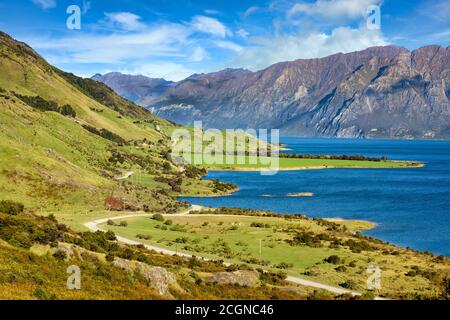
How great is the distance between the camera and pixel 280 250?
67.4 metres

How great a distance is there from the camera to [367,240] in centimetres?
8088

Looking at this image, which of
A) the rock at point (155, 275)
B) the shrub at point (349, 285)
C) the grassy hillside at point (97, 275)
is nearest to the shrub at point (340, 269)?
the shrub at point (349, 285)

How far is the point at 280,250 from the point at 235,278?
2411 cm

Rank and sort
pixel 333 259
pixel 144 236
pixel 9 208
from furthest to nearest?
pixel 144 236
pixel 333 259
pixel 9 208

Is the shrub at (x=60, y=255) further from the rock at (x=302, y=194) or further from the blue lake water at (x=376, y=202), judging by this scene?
the rock at (x=302, y=194)

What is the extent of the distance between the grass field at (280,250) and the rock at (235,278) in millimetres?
10494

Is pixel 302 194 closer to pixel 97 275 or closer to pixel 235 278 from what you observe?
pixel 235 278

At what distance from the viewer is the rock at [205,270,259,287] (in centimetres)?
4344

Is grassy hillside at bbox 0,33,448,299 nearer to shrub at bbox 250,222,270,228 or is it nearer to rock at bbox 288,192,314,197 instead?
shrub at bbox 250,222,270,228

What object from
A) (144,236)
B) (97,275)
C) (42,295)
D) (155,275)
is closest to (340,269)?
(155,275)

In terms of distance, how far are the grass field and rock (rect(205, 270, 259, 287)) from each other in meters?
10.5

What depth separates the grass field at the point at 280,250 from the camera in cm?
5396

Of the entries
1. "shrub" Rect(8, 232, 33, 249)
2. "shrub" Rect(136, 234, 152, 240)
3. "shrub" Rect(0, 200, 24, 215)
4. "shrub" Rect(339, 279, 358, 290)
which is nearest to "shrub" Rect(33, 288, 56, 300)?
"shrub" Rect(8, 232, 33, 249)
